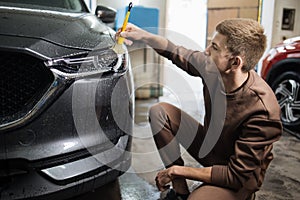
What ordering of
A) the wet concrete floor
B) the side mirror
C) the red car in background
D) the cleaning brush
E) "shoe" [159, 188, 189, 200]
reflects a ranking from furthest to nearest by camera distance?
the red car in background
the side mirror
the wet concrete floor
"shoe" [159, 188, 189, 200]
the cleaning brush

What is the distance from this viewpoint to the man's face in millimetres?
1176

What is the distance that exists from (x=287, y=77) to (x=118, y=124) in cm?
223

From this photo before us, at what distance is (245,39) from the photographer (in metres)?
1.14

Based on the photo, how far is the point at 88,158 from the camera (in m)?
1.19

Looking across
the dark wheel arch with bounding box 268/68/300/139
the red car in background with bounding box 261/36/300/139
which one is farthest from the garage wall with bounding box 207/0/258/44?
the dark wheel arch with bounding box 268/68/300/139

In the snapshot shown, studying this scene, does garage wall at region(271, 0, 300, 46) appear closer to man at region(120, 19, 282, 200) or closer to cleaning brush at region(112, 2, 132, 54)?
man at region(120, 19, 282, 200)

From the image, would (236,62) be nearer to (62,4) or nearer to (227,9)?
(62,4)

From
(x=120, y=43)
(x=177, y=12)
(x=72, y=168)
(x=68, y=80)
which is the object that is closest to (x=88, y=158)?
(x=72, y=168)

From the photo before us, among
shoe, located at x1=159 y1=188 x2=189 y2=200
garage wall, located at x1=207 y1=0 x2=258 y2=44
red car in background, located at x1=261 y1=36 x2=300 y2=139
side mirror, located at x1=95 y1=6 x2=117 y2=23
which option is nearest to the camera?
shoe, located at x1=159 y1=188 x2=189 y2=200

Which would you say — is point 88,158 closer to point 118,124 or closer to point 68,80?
point 118,124

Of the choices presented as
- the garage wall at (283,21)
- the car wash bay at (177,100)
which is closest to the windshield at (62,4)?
the car wash bay at (177,100)

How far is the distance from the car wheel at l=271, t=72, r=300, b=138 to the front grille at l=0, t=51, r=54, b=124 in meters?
2.45

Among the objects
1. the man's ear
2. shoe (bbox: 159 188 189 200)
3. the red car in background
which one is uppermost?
the man's ear

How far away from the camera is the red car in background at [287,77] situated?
283 cm
